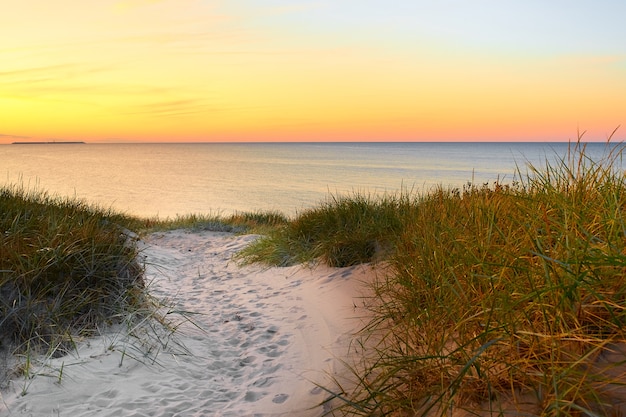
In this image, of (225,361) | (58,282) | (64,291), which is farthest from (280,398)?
(58,282)

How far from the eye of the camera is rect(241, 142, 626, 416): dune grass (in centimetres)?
227

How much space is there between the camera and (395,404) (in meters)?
2.77

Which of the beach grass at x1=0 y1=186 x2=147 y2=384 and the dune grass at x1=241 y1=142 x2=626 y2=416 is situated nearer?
the dune grass at x1=241 y1=142 x2=626 y2=416

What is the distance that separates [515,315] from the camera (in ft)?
9.12

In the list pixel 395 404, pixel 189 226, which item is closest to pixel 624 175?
pixel 395 404

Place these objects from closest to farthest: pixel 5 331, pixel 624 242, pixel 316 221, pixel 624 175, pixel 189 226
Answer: pixel 624 242 → pixel 624 175 → pixel 5 331 → pixel 316 221 → pixel 189 226

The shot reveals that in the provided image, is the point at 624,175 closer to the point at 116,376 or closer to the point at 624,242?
the point at 624,242

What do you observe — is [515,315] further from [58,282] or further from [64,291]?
[58,282]

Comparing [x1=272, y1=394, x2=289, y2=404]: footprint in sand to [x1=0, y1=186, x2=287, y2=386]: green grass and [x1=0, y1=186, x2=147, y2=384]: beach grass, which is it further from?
[x1=0, y1=186, x2=147, y2=384]: beach grass

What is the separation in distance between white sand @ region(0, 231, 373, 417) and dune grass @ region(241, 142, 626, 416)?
551mm

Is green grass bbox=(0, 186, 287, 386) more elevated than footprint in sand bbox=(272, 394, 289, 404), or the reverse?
green grass bbox=(0, 186, 287, 386)

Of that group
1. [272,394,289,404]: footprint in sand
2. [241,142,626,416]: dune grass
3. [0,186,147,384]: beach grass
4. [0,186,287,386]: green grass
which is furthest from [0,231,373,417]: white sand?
[241,142,626,416]: dune grass

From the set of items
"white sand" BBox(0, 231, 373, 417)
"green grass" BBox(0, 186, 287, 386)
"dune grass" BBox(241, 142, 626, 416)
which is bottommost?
"white sand" BBox(0, 231, 373, 417)

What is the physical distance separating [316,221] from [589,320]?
6410mm
